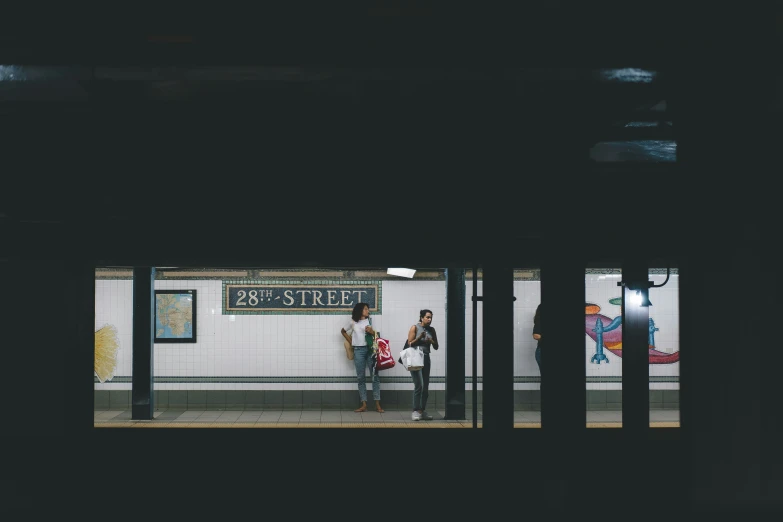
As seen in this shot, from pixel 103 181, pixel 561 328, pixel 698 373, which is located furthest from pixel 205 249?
pixel 698 373

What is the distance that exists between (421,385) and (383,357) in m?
0.75

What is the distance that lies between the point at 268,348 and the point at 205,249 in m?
4.12

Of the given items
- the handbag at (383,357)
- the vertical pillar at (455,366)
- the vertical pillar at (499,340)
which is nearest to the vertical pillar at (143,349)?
the handbag at (383,357)

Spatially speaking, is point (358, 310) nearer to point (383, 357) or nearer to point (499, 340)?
point (383, 357)

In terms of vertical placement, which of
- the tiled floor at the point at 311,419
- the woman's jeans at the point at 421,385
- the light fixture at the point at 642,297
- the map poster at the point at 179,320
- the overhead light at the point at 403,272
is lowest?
the tiled floor at the point at 311,419

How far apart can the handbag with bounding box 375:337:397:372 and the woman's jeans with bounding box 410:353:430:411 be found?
654 millimetres

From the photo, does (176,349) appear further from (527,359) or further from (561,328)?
(561,328)

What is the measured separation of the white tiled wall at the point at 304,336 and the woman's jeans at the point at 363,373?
0.31 m

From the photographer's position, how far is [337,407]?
32.1 ft

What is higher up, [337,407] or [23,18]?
[23,18]

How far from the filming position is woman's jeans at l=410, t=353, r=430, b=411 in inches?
352

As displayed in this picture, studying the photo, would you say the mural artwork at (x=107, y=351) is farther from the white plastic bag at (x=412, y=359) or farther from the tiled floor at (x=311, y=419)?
the white plastic bag at (x=412, y=359)

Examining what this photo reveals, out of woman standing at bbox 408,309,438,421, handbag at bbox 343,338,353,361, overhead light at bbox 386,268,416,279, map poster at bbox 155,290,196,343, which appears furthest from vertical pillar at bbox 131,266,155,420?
woman standing at bbox 408,309,438,421

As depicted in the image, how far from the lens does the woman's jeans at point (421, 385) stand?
29.3 ft
